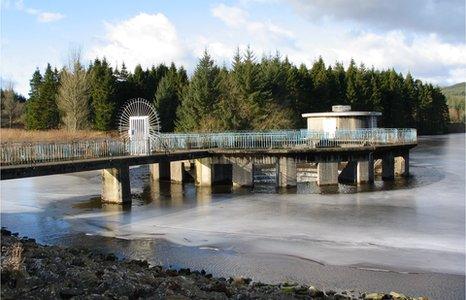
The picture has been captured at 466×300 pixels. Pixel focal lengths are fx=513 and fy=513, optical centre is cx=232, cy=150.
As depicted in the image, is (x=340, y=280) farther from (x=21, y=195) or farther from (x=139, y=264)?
(x=21, y=195)

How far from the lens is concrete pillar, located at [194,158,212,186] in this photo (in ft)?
107

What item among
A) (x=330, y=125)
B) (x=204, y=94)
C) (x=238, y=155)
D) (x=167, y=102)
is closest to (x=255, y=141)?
(x=238, y=155)

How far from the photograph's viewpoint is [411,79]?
10931cm

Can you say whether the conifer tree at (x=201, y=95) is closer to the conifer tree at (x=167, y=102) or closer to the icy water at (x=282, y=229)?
the conifer tree at (x=167, y=102)

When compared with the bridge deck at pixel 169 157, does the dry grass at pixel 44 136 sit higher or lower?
higher

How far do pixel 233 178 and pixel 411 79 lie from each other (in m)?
87.4

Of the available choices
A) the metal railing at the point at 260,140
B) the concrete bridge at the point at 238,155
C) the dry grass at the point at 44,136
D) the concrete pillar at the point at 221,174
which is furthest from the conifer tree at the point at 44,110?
the concrete pillar at the point at 221,174

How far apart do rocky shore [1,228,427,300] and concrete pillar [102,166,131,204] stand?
11.7 metres

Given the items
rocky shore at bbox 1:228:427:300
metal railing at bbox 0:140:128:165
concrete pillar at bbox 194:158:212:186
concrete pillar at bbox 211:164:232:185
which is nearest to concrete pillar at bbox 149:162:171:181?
concrete pillar at bbox 194:158:212:186

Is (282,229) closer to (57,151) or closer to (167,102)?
(57,151)

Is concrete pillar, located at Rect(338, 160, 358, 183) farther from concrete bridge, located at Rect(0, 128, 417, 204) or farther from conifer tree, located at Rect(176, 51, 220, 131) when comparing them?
conifer tree, located at Rect(176, 51, 220, 131)

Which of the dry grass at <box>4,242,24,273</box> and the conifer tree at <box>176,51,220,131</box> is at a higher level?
the conifer tree at <box>176,51,220,131</box>

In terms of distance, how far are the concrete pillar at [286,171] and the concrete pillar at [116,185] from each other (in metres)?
9.83

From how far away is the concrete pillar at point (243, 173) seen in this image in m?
32.1
